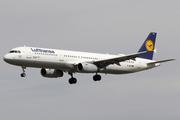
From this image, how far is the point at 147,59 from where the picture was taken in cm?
7244

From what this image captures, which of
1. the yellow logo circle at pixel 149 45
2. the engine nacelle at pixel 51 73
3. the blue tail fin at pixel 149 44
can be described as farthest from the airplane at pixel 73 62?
the yellow logo circle at pixel 149 45

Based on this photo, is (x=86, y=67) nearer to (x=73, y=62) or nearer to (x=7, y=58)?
(x=73, y=62)

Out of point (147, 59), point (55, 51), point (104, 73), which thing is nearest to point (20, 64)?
point (55, 51)

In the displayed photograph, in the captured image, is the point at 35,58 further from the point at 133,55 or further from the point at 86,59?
the point at 133,55

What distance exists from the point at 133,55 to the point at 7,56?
18374 millimetres

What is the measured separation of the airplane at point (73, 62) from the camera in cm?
5775

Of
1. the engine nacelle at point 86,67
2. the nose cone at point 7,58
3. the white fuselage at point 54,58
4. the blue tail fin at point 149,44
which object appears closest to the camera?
the nose cone at point 7,58

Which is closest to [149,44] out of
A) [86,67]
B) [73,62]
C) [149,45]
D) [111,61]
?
[149,45]

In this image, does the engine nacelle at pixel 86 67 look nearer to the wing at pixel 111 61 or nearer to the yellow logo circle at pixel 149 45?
the wing at pixel 111 61

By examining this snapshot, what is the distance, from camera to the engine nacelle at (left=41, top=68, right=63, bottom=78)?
65688 millimetres

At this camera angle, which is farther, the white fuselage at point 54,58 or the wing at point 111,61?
the wing at point 111,61

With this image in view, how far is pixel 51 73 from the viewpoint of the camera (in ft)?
216

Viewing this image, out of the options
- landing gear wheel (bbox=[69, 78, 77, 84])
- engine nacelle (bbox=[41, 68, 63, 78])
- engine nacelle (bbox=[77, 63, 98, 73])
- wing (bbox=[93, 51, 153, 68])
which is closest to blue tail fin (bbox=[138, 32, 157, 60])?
wing (bbox=[93, 51, 153, 68])

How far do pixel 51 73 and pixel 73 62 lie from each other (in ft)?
20.0
